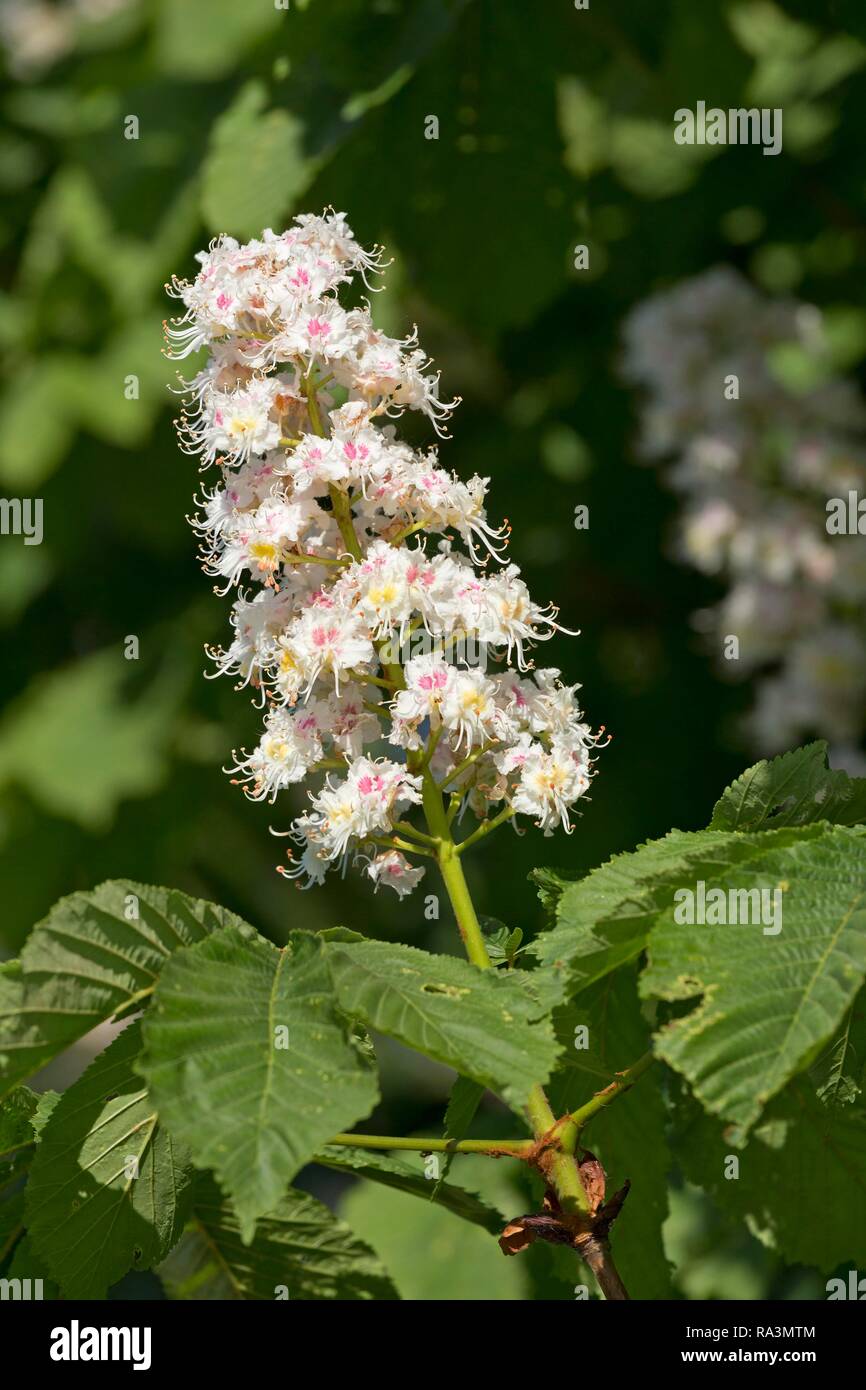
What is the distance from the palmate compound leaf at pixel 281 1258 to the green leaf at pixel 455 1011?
1.64 ft

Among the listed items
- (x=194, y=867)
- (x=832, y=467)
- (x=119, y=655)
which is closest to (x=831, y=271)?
(x=832, y=467)

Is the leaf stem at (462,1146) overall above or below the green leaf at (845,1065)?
below

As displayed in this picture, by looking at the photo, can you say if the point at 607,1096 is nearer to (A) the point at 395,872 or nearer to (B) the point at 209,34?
(A) the point at 395,872

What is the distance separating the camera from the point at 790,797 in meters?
1.50

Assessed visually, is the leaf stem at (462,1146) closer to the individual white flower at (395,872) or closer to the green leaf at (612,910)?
the green leaf at (612,910)

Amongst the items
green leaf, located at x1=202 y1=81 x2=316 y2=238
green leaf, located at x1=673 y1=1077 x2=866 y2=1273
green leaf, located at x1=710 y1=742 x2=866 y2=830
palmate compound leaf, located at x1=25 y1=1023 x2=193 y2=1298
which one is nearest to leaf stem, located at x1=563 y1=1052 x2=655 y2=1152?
green leaf, located at x1=673 y1=1077 x2=866 y2=1273

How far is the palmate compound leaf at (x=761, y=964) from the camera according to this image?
3.66 ft

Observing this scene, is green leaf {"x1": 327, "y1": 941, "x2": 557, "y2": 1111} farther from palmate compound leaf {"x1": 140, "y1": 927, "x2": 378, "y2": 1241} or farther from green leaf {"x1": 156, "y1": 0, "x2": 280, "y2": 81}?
green leaf {"x1": 156, "y1": 0, "x2": 280, "y2": 81}

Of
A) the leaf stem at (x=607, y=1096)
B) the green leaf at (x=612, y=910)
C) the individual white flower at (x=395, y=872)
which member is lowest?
the leaf stem at (x=607, y=1096)

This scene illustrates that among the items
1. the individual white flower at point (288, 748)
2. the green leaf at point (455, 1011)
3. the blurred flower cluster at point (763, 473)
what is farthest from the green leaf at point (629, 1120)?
the blurred flower cluster at point (763, 473)

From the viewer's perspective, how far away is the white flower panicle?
55.7 inches

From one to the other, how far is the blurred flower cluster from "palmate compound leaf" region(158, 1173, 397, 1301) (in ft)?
6.90

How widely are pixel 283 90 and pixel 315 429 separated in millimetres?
1267
